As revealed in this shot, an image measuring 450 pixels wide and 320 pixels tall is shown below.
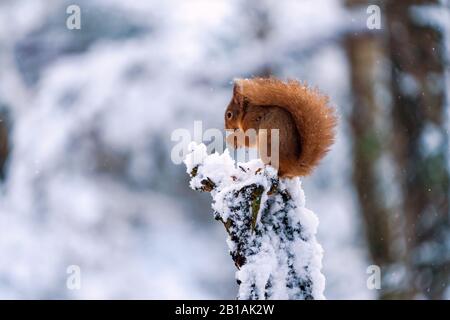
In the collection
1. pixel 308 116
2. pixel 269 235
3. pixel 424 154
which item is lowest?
pixel 269 235

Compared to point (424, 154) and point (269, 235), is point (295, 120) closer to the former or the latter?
point (269, 235)

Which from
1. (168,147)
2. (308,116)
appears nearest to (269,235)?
(308,116)

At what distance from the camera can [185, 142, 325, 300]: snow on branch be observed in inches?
58.4

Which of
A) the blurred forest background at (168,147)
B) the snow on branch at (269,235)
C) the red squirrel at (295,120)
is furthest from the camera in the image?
the blurred forest background at (168,147)

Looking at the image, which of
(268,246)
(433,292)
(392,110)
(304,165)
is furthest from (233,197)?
(392,110)

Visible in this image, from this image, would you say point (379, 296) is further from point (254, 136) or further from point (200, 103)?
point (254, 136)

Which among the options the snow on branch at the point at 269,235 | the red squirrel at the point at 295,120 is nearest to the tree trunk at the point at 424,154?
the red squirrel at the point at 295,120

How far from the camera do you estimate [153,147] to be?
15.8 ft

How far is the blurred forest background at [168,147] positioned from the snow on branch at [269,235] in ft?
9.28

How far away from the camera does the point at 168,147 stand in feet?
15.6

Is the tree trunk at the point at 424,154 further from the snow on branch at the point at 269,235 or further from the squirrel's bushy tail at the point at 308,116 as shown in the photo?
the snow on branch at the point at 269,235

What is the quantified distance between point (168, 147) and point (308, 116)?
2914 mm

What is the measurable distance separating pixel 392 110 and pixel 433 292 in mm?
1416

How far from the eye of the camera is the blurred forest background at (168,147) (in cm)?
451
